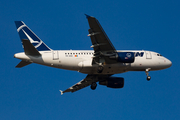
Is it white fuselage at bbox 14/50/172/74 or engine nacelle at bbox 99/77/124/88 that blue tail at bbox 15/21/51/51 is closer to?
white fuselage at bbox 14/50/172/74

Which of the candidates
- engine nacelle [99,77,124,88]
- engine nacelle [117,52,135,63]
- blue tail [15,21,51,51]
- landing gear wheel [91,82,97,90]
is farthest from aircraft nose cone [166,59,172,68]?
blue tail [15,21,51,51]

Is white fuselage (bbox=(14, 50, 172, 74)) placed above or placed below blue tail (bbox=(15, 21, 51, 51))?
below

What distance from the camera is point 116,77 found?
4219 centimetres

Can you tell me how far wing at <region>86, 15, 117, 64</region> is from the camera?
31444 millimetres

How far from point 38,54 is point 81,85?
10858 mm

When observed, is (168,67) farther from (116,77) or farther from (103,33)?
(103,33)

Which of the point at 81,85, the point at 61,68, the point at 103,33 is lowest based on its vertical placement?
the point at 81,85

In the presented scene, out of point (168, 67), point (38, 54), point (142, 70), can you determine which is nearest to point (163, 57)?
point (168, 67)

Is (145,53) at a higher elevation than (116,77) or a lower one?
higher

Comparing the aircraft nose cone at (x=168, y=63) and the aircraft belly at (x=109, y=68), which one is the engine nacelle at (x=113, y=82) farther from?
the aircraft nose cone at (x=168, y=63)

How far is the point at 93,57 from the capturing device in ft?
116

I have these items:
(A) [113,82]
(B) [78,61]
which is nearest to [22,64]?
(B) [78,61]

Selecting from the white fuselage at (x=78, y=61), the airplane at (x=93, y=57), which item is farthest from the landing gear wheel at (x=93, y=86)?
the white fuselage at (x=78, y=61)

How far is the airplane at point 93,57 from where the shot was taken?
33.8 meters
